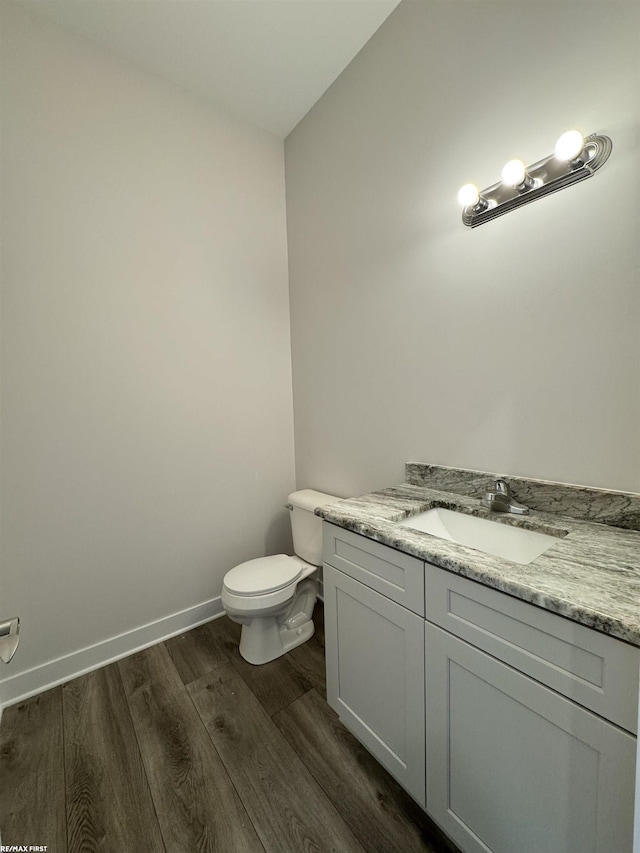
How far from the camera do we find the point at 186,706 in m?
1.45

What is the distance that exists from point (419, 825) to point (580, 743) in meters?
0.74

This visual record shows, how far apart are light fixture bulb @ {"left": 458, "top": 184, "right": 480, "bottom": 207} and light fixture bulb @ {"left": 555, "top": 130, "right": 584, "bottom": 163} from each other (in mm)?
255

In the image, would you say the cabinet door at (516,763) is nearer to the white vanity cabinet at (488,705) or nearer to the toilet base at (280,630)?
the white vanity cabinet at (488,705)

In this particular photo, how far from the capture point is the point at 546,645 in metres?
0.70

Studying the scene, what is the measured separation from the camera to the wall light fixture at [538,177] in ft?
3.21

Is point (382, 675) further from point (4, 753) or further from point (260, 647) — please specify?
point (4, 753)

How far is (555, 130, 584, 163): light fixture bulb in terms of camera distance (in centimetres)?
97

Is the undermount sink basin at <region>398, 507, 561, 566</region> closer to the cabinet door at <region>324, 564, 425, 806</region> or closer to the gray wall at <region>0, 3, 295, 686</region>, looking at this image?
the cabinet door at <region>324, 564, 425, 806</region>

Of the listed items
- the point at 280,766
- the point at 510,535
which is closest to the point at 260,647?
the point at 280,766

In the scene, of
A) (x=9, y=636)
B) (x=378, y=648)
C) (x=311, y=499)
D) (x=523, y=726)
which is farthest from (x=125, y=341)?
(x=523, y=726)

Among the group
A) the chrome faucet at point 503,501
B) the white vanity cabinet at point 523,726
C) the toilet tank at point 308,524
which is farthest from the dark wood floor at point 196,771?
the chrome faucet at point 503,501

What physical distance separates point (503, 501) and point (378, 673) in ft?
2.29

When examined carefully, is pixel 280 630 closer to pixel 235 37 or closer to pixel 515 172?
pixel 515 172

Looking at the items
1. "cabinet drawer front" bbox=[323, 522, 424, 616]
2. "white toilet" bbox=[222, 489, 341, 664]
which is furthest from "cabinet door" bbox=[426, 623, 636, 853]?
"white toilet" bbox=[222, 489, 341, 664]
